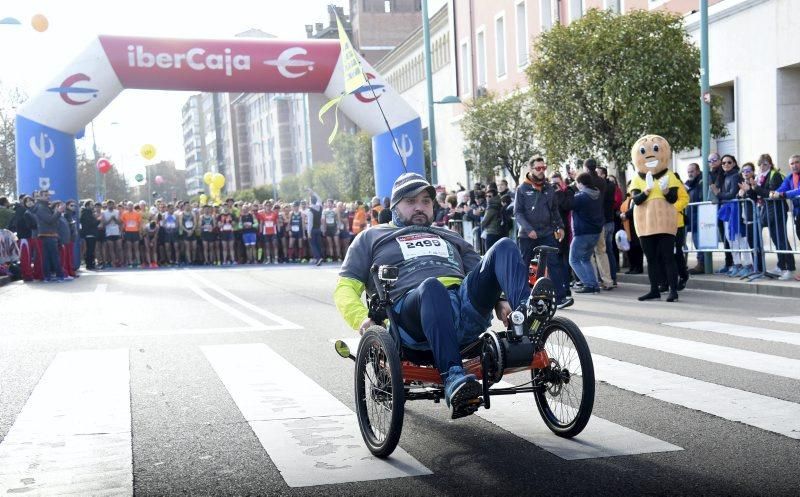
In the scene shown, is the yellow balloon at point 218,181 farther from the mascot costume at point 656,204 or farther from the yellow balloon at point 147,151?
the mascot costume at point 656,204

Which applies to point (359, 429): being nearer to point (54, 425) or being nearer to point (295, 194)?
point (54, 425)

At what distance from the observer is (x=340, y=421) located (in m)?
5.86

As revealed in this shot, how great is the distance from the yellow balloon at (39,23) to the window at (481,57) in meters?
24.8

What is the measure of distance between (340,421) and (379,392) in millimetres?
901

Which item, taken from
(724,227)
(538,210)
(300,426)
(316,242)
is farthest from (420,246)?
(316,242)

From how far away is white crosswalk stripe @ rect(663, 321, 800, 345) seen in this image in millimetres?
8692

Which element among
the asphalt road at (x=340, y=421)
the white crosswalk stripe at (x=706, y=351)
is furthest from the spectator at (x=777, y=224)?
the white crosswalk stripe at (x=706, y=351)

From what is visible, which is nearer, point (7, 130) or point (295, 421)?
point (295, 421)

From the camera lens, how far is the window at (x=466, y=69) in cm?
4481

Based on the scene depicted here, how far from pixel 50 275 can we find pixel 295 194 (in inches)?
2936

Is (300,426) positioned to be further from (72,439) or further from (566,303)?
(566,303)

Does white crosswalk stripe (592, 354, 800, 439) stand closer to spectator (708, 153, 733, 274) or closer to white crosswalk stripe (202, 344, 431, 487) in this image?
white crosswalk stripe (202, 344, 431, 487)

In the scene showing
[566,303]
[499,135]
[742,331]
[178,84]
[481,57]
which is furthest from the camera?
[481,57]

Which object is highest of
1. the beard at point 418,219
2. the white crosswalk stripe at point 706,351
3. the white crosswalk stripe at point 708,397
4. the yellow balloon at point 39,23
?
the yellow balloon at point 39,23
